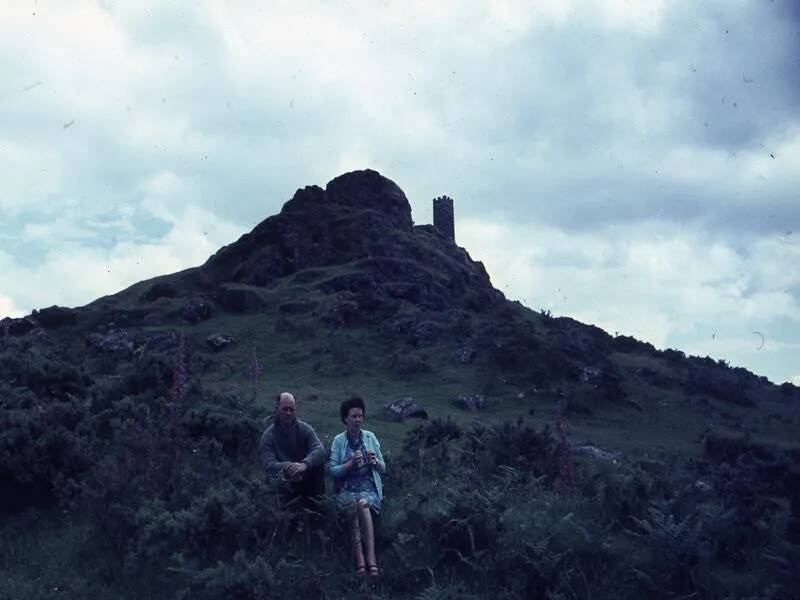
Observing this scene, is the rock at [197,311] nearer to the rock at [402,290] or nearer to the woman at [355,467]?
the rock at [402,290]

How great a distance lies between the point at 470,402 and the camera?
1357 inches

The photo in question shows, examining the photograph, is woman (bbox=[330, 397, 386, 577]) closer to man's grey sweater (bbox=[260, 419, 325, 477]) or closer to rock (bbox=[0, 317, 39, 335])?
man's grey sweater (bbox=[260, 419, 325, 477])

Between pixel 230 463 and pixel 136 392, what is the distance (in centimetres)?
359

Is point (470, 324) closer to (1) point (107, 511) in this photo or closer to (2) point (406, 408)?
(2) point (406, 408)

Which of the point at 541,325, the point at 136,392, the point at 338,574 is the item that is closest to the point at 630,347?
the point at 541,325

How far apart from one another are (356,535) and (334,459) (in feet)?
3.33

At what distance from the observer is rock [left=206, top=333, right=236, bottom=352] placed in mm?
47219

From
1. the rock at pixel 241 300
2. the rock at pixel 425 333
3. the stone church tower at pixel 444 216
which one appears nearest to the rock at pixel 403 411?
the rock at pixel 425 333

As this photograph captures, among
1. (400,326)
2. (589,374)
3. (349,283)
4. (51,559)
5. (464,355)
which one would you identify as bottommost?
(51,559)

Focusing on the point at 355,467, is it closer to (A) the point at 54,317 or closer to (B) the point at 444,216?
(A) the point at 54,317

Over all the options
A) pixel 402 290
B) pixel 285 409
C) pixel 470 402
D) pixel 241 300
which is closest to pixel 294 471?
pixel 285 409

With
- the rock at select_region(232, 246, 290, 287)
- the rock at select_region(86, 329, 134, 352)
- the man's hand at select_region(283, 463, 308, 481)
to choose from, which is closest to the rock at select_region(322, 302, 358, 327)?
the rock at select_region(232, 246, 290, 287)

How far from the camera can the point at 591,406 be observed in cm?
3819

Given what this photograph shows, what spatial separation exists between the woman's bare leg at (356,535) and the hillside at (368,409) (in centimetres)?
25
